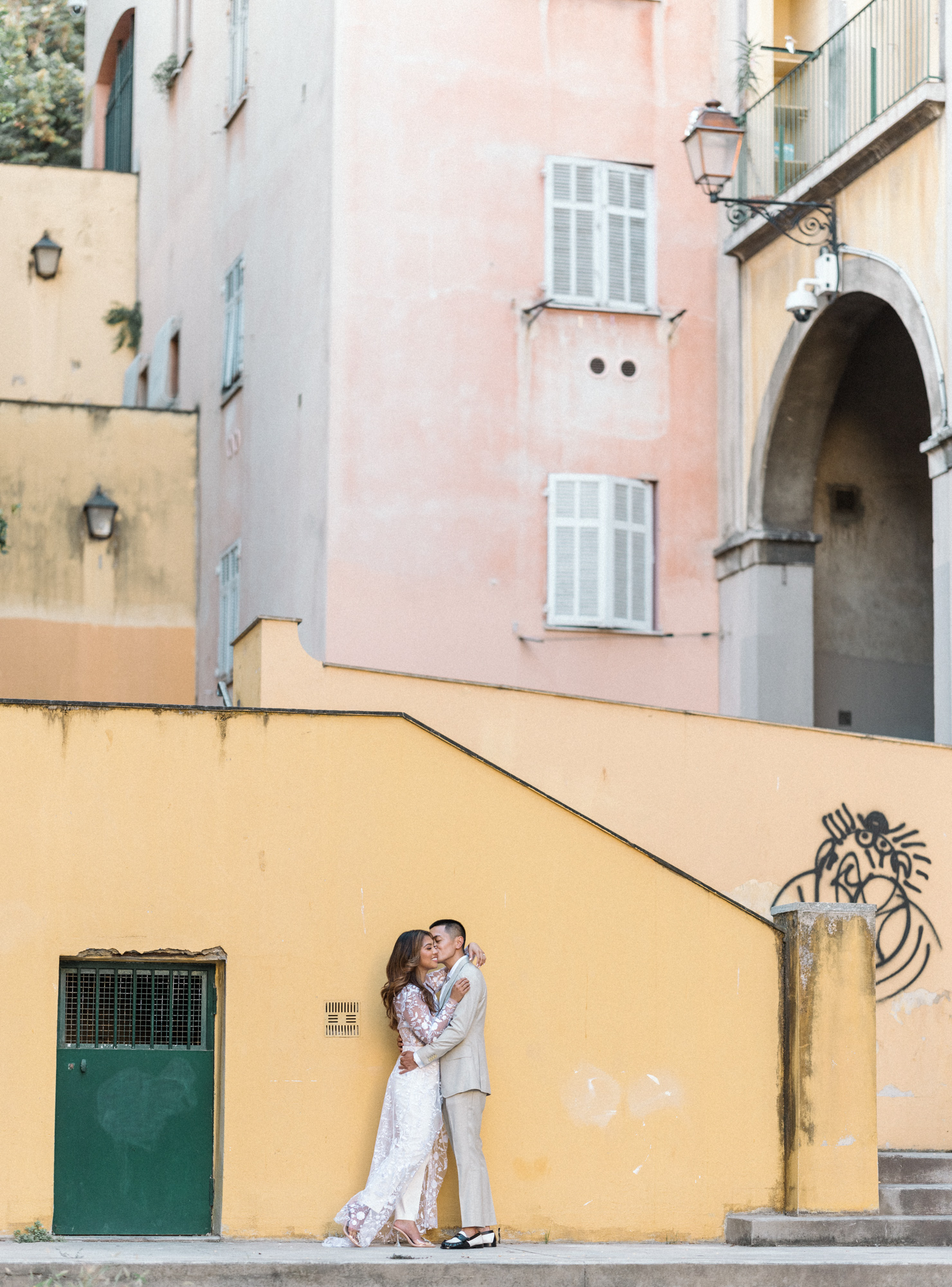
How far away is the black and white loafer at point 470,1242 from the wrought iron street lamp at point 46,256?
1599 centimetres

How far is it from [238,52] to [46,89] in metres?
8.28

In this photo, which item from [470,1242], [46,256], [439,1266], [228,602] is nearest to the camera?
[439,1266]

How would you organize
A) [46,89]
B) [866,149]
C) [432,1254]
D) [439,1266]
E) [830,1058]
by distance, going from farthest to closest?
[46,89] → [866,149] → [830,1058] → [432,1254] → [439,1266]

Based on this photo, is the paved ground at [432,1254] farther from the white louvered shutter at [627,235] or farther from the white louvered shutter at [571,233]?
the white louvered shutter at [627,235]

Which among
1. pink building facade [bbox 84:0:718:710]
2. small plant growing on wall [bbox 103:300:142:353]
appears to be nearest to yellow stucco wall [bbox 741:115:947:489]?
pink building facade [bbox 84:0:718:710]

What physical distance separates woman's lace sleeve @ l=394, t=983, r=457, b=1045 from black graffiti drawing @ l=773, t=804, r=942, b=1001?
362 cm

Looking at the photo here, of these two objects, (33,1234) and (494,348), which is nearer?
(33,1234)

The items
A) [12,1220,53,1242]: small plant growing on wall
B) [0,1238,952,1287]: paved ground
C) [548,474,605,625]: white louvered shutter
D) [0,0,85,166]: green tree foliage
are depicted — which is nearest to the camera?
[0,1238,952,1287]: paved ground

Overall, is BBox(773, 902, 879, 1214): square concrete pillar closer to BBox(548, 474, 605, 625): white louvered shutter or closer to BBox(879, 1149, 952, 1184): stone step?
BBox(879, 1149, 952, 1184): stone step

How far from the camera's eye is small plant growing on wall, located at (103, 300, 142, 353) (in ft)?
76.7

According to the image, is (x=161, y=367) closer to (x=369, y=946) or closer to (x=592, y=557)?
(x=592, y=557)

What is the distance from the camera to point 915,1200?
10.4m

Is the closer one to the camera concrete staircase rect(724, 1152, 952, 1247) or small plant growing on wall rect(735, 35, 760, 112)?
concrete staircase rect(724, 1152, 952, 1247)

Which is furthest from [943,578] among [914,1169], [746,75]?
[746,75]
